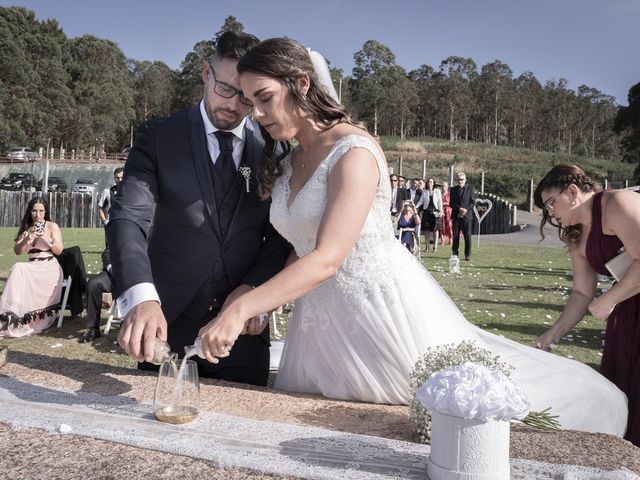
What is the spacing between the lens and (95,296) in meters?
7.97

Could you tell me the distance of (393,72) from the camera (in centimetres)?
8488

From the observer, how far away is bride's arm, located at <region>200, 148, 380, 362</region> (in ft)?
6.50

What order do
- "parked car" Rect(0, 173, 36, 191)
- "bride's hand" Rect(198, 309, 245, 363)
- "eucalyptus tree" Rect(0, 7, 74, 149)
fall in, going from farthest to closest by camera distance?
"eucalyptus tree" Rect(0, 7, 74, 149) < "parked car" Rect(0, 173, 36, 191) < "bride's hand" Rect(198, 309, 245, 363)

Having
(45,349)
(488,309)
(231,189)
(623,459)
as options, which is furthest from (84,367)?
(488,309)

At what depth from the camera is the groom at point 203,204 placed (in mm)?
2795

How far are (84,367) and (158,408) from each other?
1041 mm

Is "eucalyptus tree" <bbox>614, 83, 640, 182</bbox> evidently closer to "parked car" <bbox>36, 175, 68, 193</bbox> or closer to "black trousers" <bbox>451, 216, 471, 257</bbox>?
"black trousers" <bbox>451, 216, 471, 257</bbox>

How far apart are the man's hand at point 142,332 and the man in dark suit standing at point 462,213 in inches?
570

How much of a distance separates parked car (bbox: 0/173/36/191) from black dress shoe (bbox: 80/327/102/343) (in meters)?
32.8

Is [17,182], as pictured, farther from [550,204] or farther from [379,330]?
[379,330]

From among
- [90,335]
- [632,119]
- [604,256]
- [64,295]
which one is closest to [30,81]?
[632,119]

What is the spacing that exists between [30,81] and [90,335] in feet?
175

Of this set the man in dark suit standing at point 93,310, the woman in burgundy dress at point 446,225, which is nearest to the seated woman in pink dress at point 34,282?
the man in dark suit standing at point 93,310

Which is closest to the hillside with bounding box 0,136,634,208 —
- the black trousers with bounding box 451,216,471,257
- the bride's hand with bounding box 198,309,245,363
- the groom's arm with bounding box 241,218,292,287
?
the black trousers with bounding box 451,216,471,257
